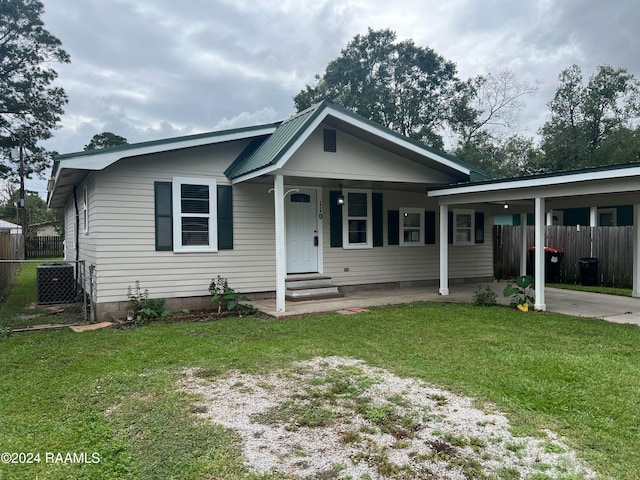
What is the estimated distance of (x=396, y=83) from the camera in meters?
26.2

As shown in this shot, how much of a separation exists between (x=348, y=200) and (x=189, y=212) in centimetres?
373

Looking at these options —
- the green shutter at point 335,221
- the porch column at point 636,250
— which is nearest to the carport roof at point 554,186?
the porch column at point 636,250

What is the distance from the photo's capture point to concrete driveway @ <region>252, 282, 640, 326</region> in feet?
25.1

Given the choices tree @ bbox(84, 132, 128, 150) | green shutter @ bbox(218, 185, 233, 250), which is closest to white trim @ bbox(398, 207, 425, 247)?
green shutter @ bbox(218, 185, 233, 250)

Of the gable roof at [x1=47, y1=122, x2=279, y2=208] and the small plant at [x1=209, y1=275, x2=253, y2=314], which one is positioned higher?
the gable roof at [x1=47, y1=122, x2=279, y2=208]

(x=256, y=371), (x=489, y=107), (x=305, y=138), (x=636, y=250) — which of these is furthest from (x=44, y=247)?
(x=489, y=107)

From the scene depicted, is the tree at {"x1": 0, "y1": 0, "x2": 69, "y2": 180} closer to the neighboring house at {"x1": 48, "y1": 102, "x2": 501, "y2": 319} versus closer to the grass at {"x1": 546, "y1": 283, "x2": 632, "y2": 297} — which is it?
the neighboring house at {"x1": 48, "y1": 102, "x2": 501, "y2": 319}

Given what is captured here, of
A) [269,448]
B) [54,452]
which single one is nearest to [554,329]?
[269,448]

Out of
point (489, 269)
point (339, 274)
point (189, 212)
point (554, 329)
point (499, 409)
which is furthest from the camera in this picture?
point (489, 269)

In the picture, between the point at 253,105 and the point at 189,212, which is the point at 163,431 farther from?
the point at 253,105

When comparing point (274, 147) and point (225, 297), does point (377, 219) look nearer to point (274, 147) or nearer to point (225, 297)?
point (274, 147)

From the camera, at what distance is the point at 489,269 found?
41.2 feet

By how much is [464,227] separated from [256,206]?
6.17m

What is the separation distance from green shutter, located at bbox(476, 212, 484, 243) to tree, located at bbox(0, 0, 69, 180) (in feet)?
66.3
